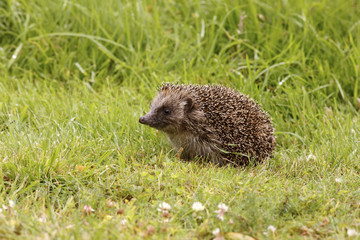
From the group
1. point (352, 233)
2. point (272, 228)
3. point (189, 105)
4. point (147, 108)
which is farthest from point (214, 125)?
point (352, 233)

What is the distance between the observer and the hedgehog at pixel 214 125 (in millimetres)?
5387

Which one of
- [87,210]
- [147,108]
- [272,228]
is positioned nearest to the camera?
[272,228]

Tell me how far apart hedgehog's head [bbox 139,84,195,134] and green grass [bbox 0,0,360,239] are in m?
0.27

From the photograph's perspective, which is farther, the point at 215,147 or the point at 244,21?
the point at 244,21

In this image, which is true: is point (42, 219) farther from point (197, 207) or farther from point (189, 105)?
point (189, 105)

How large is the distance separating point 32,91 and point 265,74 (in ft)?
10.7

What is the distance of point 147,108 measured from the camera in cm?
645

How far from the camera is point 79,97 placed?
6824mm

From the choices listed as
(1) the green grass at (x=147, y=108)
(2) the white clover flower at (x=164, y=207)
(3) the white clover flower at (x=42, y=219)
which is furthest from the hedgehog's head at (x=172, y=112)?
(3) the white clover flower at (x=42, y=219)

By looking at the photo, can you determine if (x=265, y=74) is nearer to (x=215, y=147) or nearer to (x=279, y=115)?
(x=279, y=115)

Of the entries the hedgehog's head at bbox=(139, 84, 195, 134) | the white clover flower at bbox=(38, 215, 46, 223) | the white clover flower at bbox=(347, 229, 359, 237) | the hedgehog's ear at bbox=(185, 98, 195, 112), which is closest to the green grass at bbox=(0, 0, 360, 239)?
the white clover flower at bbox=(38, 215, 46, 223)

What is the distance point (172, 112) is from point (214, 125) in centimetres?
50

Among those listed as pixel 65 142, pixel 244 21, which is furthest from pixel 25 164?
pixel 244 21

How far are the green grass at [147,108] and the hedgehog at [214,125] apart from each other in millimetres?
218
